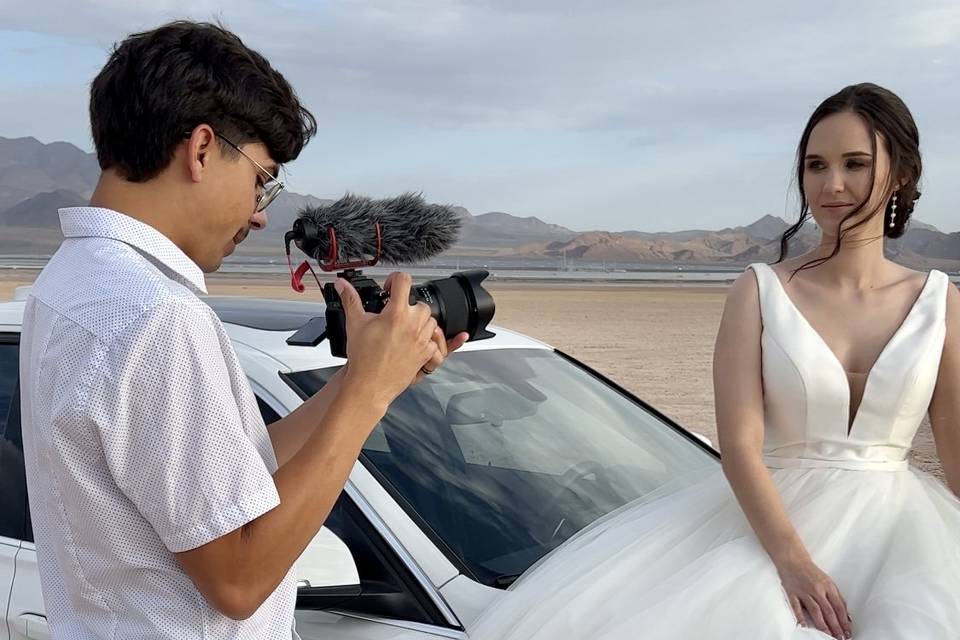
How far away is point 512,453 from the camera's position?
276 cm

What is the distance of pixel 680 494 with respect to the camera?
253cm

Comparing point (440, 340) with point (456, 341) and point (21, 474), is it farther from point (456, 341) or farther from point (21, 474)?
point (21, 474)

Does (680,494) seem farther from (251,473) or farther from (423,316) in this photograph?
(251,473)

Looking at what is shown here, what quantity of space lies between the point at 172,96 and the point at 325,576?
1.04 meters

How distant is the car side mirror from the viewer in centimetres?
199

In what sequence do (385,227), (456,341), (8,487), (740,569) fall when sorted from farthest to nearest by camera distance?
1. (8,487)
2. (740,569)
3. (385,227)
4. (456,341)

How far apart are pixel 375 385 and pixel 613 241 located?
585ft

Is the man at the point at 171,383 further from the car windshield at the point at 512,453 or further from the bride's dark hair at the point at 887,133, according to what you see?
the bride's dark hair at the point at 887,133

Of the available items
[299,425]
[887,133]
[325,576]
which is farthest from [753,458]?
[299,425]

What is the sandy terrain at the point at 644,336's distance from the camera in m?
10.9

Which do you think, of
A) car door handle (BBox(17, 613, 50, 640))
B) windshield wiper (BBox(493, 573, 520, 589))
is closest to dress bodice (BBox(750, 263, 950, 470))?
windshield wiper (BBox(493, 573, 520, 589))

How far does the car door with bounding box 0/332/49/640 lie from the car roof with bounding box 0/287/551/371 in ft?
0.55

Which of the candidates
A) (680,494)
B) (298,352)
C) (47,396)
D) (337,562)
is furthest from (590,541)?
(47,396)

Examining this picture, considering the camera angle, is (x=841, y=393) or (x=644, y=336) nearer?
(x=841, y=393)
